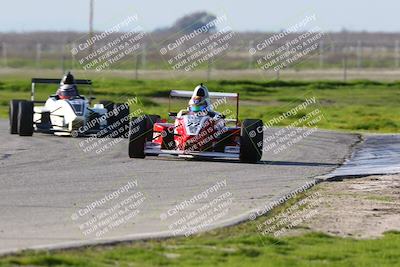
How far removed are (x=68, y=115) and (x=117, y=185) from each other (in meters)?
10.2

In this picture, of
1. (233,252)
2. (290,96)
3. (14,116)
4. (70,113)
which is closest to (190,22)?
(290,96)

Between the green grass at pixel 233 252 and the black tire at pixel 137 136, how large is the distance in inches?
352

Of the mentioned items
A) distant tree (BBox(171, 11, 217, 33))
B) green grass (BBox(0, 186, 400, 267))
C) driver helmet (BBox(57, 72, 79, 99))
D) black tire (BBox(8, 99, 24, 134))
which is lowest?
distant tree (BBox(171, 11, 217, 33))

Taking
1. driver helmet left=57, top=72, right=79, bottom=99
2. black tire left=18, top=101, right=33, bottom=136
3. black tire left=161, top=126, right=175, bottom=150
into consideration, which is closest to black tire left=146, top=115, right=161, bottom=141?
black tire left=161, top=126, right=175, bottom=150

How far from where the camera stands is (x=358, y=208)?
15.0 metres

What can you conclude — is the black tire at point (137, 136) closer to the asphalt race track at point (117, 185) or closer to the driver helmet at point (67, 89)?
the asphalt race track at point (117, 185)

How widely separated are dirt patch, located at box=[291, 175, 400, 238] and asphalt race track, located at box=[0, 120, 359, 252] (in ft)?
2.43

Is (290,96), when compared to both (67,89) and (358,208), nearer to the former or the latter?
(67,89)

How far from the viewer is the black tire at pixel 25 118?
27.2 m

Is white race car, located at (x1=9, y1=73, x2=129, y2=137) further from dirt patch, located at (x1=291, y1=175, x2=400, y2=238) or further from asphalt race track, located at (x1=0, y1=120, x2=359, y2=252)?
dirt patch, located at (x1=291, y1=175, x2=400, y2=238)

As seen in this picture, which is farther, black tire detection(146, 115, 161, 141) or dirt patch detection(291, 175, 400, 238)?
black tire detection(146, 115, 161, 141)

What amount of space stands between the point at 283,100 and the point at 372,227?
3389cm

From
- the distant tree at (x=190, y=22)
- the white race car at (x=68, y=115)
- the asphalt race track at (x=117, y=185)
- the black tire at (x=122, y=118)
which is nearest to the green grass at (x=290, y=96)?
the black tire at (x=122, y=118)

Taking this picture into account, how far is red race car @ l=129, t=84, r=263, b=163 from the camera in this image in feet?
70.7
